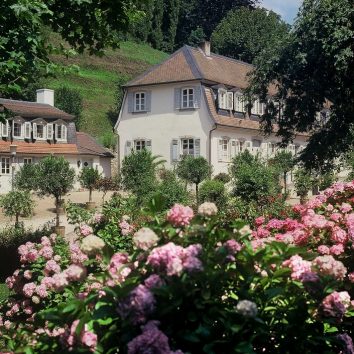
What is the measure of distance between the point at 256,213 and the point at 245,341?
13493 mm

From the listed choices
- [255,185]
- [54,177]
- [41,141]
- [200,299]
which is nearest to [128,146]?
[41,141]

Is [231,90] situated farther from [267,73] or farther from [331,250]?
[331,250]

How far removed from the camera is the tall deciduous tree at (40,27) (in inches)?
341

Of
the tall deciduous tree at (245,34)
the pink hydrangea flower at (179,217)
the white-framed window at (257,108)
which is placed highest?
the tall deciduous tree at (245,34)

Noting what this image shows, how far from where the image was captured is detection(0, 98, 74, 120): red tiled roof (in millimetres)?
38281

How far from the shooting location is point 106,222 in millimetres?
8039

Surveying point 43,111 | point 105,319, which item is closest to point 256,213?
point 105,319

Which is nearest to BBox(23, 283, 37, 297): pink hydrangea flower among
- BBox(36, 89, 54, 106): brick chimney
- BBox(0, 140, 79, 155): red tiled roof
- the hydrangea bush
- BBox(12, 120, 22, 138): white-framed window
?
the hydrangea bush

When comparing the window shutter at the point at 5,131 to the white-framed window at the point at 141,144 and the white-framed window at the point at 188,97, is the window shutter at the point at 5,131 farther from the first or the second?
the white-framed window at the point at 188,97

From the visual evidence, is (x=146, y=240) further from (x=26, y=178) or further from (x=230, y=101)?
(x=230, y=101)

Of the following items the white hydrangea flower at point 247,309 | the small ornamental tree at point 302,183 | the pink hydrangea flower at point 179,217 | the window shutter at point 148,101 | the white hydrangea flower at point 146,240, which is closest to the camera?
the white hydrangea flower at point 247,309

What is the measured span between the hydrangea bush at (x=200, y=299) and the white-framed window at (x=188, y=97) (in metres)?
32.6

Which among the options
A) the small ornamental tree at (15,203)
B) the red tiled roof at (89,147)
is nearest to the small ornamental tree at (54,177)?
the small ornamental tree at (15,203)

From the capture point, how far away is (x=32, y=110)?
1550 inches
